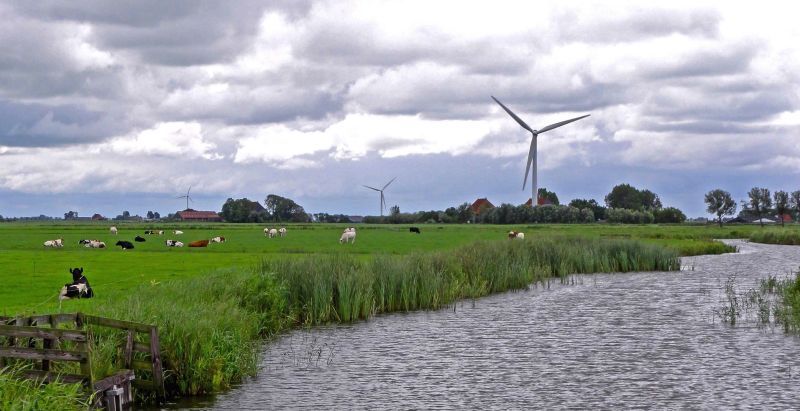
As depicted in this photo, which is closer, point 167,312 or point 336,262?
point 167,312

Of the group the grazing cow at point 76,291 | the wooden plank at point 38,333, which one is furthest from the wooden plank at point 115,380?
the grazing cow at point 76,291

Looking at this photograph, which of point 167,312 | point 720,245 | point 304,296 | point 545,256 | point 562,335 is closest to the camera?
point 167,312

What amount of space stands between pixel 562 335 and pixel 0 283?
22.6m

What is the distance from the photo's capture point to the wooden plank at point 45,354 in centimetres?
1417

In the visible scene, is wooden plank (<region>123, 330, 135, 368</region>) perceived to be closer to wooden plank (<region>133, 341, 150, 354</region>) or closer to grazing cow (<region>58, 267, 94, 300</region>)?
wooden plank (<region>133, 341, 150, 354</region>)

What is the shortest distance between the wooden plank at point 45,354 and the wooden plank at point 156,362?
8.50 feet

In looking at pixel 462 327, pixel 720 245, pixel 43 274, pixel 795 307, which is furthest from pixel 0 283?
pixel 720 245

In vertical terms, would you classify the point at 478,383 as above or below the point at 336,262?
below

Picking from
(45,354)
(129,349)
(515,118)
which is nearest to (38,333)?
(45,354)

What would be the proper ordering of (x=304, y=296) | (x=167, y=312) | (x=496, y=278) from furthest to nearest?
(x=496, y=278), (x=304, y=296), (x=167, y=312)

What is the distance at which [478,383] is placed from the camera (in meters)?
20.5

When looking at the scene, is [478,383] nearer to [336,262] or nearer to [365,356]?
[365,356]

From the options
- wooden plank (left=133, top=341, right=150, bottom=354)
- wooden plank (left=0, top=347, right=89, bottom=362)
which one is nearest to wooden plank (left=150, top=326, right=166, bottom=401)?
wooden plank (left=133, top=341, right=150, bottom=354)

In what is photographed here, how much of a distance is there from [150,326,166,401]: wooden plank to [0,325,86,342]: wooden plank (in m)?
2.35
